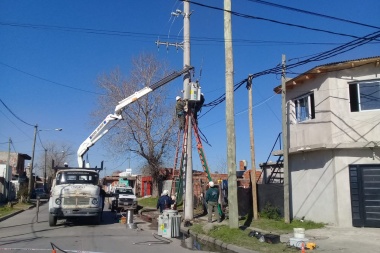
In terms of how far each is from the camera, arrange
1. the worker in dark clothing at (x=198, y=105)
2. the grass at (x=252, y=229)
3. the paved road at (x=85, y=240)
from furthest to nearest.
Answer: the worker in dark clothing at (x=198, y=105)
the paved road at (x=85, y=240)
the grass at (x=252, y=229)

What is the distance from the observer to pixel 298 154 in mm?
18141

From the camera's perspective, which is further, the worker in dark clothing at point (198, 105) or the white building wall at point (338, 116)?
the worker in dark clothing at point (198, 105)

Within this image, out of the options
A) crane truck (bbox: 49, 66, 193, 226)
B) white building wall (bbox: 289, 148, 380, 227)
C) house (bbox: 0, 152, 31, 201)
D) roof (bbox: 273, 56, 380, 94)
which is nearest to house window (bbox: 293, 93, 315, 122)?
roof (bbox: 273, 56, 380, 94)

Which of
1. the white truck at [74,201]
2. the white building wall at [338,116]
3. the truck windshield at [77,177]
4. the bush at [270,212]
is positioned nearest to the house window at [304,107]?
the white building wall at [338,116]

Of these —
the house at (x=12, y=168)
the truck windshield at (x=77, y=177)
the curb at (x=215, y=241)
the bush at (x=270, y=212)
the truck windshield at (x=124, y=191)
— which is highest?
the house at (x=12, y=168)

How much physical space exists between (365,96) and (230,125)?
5.57 meters

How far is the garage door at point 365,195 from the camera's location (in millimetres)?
14914

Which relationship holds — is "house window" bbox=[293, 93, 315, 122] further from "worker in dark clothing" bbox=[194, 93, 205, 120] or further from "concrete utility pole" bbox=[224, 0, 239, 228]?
"worker in dark clothing" bbox=[194, 93, 205, 120]

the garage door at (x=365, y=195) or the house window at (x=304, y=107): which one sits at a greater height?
the house window at (x=304, y=107)

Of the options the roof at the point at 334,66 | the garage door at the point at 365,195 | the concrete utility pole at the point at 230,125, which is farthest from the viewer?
the roof at the point at 334,66

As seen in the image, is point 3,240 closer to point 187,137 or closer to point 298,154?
point 187,137

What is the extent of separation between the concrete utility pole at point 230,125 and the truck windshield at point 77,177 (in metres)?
7.82

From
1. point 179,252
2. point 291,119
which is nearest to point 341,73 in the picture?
point 291,119

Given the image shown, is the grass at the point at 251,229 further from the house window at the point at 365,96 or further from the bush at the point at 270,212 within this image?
the house window at the point at 365,96
